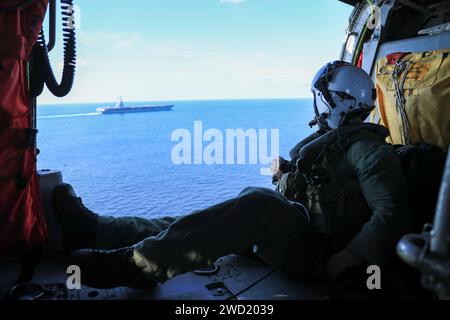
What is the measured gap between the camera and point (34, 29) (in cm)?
183

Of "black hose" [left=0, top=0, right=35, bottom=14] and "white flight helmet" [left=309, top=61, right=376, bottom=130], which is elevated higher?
"black hose" [left=0, top=0, right=35, bottom=14]

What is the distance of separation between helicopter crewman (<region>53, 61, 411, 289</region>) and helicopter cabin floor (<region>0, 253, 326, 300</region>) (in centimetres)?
8

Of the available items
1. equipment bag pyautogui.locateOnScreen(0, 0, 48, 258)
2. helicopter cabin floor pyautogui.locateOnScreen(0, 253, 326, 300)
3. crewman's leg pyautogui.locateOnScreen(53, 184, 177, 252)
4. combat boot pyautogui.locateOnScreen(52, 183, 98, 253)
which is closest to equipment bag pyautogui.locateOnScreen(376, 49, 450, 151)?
helicopter cabin floor pyautogui.locateOnScreen(0, 253, 326, 300)

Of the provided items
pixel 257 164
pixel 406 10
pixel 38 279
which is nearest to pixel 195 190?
pixel 257 164

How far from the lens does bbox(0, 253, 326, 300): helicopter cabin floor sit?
1738 mm

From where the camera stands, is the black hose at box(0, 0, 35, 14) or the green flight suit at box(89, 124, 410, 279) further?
the black hose at box(0, 0, 35, 14)

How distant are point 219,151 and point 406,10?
34.0 ft

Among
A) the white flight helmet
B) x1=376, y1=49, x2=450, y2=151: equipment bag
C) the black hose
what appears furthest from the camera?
x1=376, y1=49, x2=450, y2=151: equipment bag

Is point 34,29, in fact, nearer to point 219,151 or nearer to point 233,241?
point 233,241

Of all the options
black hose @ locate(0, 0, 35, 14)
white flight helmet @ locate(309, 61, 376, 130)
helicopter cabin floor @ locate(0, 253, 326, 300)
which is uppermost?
black hose @ locate(0, 0, 35, 14)

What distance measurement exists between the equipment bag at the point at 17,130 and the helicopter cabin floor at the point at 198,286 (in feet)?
0.51

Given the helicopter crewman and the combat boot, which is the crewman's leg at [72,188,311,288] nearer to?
the helicopter crewman

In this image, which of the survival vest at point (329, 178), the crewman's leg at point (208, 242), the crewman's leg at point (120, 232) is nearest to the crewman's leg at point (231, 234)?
the crewman's leg at point (208, 242)

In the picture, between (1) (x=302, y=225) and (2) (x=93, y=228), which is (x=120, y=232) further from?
(1) (x=302, y=225)
